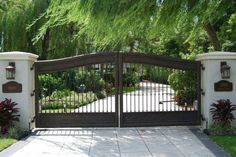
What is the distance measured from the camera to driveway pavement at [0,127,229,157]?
1024cm

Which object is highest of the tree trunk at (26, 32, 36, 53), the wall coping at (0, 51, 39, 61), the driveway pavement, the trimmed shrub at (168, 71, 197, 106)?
the tree trunk at (26, 32, 36, 53)

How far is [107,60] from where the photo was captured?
45.0 ft

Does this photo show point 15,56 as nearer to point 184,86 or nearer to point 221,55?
point 221,55

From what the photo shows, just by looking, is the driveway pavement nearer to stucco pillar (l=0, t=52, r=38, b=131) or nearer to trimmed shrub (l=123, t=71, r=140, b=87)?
stucco pillar (l=0, t=52, r=38, b=131)

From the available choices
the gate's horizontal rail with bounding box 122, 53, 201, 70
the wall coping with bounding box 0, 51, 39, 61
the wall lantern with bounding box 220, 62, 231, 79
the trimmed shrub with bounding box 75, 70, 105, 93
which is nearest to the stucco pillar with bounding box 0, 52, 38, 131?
the wall coping with bounding box 0, 51, 39, 61

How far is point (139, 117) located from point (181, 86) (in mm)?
5176

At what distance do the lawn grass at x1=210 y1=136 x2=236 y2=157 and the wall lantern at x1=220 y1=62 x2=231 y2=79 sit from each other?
6.51ft

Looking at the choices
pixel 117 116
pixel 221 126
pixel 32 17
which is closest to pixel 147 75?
pixel 117 116

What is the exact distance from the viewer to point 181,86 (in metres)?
18.6

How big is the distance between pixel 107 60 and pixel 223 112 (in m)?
3.61

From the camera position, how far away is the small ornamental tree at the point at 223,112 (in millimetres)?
12750

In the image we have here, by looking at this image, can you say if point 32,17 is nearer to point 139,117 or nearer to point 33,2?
point 33,2

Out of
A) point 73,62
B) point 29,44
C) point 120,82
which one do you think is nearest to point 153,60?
point 120,82

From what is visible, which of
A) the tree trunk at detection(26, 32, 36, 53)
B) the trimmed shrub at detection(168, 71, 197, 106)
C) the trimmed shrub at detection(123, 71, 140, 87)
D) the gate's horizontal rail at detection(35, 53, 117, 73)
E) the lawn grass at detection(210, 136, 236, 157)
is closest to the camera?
the lawn grass at detection(210, 136, 236, 157)
